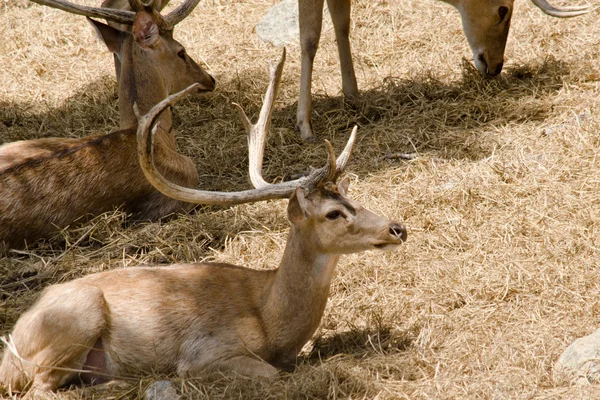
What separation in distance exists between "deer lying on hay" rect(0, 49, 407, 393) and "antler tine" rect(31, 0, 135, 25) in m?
2.43

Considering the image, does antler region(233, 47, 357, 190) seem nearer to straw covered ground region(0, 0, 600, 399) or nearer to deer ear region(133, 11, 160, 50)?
straw covered ground region(0, 0, 600, 399)

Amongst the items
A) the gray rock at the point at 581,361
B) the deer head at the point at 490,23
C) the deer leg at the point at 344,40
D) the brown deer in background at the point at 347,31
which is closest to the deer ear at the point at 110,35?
the brown deer in background at the point at 347,31

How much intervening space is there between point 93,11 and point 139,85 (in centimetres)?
67

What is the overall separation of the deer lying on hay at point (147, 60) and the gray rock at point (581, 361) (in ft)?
13.1

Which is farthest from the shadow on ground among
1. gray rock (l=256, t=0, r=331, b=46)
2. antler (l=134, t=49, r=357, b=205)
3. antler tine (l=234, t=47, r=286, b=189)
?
antler (l=134, t=49, r=357, b=205)

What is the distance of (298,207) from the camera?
4.87 meters

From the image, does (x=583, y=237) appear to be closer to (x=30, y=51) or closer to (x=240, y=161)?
(x=240, y=161)

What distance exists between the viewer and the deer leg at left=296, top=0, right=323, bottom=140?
8.18 metres

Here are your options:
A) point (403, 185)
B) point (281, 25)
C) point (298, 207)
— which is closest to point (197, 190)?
point (298, 207)

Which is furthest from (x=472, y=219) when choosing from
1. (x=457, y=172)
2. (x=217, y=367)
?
(x=217, y=367)

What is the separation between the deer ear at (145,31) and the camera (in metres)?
7.25

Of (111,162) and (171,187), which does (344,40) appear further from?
(171,187)

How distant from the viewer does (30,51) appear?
10555 millimetres

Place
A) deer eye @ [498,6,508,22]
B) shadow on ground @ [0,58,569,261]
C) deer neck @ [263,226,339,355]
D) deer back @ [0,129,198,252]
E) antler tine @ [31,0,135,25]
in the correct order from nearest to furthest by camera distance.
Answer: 1. deer neck @ [263,226,339,355]
2. deer back @ [0,129,198,252]
3. antler tine @ [31,0,135,25]
4. shadow on ground @ [0,58,569,261]
5. deer eye @ [498,6,508,22]
